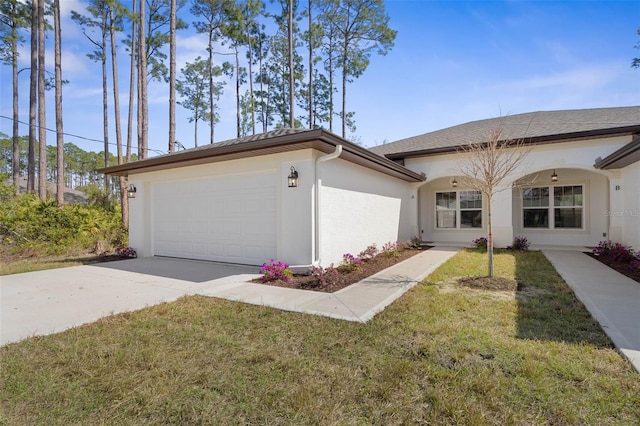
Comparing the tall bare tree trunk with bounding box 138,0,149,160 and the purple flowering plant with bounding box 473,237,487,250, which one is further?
the tall bare tree trunk with bounding box 138,0,149,160

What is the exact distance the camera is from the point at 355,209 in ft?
26.5

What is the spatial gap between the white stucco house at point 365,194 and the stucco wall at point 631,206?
0.05 metres

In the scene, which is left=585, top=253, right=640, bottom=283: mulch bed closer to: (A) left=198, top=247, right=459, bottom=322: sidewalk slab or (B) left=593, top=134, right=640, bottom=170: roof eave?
(B) left=593, top=134, right=640, bottom=170: roof eave

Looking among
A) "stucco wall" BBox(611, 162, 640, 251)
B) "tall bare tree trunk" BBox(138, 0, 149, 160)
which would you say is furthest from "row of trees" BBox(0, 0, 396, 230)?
"stucco wall" BBox(611, 162, 640, 251)

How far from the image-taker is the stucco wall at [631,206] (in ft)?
26.1

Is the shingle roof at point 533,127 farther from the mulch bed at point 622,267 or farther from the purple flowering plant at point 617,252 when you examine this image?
the mulch bed at point 622,267

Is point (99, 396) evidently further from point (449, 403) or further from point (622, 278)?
point (622, 278)

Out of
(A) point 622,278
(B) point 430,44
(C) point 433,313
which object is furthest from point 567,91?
(C) point 433,313

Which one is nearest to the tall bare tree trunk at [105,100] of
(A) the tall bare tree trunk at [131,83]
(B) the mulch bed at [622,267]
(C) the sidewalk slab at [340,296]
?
(A) the tall bare tree trunk at [131,83]

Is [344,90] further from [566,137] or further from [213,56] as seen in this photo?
[566,137]

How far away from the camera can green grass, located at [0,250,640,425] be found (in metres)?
2.20

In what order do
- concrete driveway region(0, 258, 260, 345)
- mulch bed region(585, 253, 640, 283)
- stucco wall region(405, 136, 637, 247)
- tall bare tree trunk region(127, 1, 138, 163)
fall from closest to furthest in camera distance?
concrete driveway region(0, 258, 260, 345) → mulch bed region(585, 253, 640, 283) → stucco wall region(405, 136, 637, 247) → tall bare tree trunk region(127, 1, 138, 163)

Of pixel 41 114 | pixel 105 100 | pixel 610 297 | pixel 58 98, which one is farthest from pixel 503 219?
pixel 105 100

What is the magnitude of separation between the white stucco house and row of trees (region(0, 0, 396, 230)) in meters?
5.04
